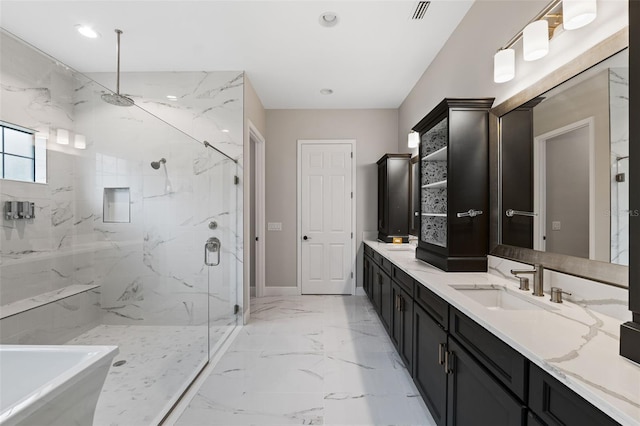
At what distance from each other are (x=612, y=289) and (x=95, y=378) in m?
2.05

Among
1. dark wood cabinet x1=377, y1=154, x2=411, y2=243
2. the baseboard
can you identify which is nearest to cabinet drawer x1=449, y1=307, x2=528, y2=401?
dark wood cabinet x1=377, y1=154, x2=411, y2=243

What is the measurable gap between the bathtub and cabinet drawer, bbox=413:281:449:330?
1.54 m

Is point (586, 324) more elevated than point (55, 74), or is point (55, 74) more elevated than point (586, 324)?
point (55, 74)

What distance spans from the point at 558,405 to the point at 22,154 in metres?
2.03

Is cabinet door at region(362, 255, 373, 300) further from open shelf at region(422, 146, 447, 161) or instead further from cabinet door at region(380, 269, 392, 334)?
open shelf at region(422, 146, 447, 161)

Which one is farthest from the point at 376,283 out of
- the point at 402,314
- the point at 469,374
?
the point at 469,374

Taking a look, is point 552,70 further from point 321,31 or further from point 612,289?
point 321,31

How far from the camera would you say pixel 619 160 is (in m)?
1.12

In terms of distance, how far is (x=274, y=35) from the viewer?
8.45 ft

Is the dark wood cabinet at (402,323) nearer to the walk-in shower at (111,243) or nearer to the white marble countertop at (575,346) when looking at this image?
the white marble countertop at (575,346)

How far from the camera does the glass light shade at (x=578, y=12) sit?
1.15m

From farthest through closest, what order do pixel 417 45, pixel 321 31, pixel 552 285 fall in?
1. pixel 417 45
2. pixel 321 31
3. pixel 552 285

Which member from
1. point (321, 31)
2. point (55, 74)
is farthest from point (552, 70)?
point (55, 74)

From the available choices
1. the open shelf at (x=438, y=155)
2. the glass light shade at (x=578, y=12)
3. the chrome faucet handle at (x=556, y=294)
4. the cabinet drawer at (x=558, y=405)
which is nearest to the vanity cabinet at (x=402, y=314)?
the chrome faucet handle at (x=556, y=294)
